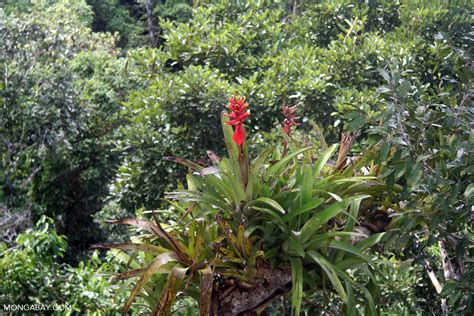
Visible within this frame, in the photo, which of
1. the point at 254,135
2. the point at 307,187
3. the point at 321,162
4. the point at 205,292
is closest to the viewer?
the point at 205,292

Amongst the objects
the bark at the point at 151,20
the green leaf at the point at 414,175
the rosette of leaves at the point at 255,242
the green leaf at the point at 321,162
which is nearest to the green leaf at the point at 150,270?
the rosette of leaves at the point at 255,242

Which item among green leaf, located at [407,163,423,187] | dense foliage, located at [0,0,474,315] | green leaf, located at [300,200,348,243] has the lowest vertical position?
dense foliage, located at [0,0,474,315]

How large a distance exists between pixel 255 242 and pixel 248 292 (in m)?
0.18

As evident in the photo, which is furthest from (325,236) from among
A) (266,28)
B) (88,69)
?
(88,69)

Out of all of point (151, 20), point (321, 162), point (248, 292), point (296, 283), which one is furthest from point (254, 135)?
point (151, 20)

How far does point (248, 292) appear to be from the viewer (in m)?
2.29

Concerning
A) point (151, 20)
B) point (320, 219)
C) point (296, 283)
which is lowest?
point (151, 20)

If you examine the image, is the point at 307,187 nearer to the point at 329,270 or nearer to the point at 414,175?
the point at 329,270

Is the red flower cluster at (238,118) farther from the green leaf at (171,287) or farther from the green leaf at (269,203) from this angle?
the green leaf at (171,287)

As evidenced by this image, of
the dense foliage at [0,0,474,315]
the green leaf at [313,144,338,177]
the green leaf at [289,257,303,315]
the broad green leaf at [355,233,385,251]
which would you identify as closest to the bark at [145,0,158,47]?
the dense foliage at [0,0,474,315]

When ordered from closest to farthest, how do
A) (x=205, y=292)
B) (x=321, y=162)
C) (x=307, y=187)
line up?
(x=205, y=292) → (x=307, y=187) → (x=321, y=162)

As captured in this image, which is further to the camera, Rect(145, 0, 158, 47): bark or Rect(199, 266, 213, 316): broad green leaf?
Rect(145, 0, 158, 47): bark

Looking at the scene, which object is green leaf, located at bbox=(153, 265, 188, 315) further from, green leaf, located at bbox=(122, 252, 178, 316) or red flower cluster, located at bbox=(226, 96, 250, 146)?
red flower cluster, located at bbox=(226, 96, 250, 146)

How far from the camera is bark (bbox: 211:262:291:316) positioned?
2278mm
